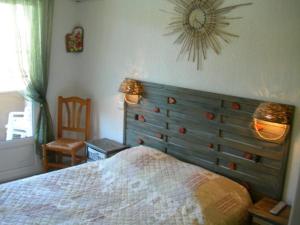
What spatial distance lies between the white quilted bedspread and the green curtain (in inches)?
51.2

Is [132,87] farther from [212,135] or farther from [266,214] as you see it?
[266,214]

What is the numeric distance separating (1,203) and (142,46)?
76.1 inches

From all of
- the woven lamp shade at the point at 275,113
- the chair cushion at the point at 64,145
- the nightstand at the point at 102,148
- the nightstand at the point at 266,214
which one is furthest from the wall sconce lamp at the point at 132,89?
the nightstand at the point at 266,214

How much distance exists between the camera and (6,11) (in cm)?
343

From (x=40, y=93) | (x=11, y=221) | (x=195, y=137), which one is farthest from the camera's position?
(x=40, y=93)

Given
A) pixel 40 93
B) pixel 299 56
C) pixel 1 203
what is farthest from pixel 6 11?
pixel 299 56

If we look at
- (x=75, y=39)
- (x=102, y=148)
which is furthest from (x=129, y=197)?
(x=75, y=39)

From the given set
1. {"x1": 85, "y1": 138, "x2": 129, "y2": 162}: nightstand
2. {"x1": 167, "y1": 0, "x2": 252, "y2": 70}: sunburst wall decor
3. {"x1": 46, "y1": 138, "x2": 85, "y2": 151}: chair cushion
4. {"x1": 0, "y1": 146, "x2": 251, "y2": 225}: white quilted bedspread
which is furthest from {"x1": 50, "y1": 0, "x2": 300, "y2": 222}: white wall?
{"x1": 0, "y1": 146, "x2": 251, "y2": 225}: white quilted bedspread

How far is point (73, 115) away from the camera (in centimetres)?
402

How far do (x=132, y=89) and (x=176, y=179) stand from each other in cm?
111

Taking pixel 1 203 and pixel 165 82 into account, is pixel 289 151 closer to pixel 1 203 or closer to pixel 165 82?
pixel 165 82

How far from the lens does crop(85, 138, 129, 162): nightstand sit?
11.0 ft

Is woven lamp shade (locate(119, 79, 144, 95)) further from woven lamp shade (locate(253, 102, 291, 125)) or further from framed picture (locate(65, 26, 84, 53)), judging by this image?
woven lamp shade (locate(253, 102, 291, 125))

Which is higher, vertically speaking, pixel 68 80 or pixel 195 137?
pixel 68 80
